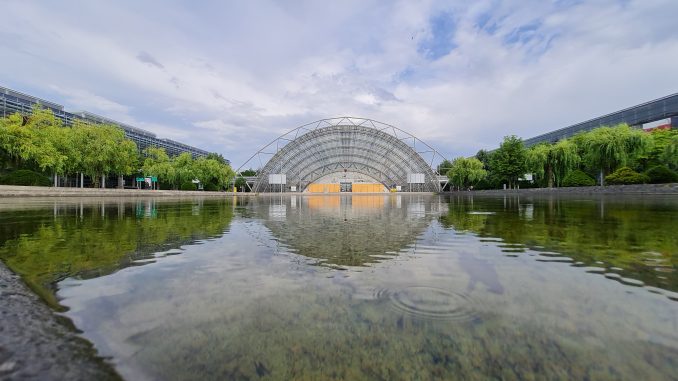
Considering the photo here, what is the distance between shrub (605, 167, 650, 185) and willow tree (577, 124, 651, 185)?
11.6 ft

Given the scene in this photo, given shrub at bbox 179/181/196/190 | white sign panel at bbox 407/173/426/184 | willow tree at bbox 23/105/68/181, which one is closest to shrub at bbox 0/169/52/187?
willow tree at bbox 23/105/68/181

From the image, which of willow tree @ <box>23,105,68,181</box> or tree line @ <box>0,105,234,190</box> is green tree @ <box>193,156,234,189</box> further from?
willow tree @ <box>23,105,68,181</box>

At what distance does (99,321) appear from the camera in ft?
10.8

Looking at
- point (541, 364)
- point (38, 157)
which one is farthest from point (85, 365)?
point (38, 157)

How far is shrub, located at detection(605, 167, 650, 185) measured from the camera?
37250 mm

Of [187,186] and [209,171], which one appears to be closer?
[187,186]

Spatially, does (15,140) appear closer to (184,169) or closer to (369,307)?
(184,169)

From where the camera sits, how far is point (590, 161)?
45125mm

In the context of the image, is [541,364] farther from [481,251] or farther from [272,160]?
[272,160]

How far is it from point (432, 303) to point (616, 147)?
5182 centimetres

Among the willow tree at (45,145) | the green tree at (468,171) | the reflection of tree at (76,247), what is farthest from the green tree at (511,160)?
the willow tree at (45,145)

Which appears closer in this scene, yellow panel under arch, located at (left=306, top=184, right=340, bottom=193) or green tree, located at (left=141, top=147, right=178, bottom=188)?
green tree, located at (left=141, top=147, right=178, bottom=188)

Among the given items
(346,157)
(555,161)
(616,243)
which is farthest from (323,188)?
(616,243)

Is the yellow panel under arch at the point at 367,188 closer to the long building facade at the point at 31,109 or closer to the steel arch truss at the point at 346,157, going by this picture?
the steel arch truss at the point at 346,157
